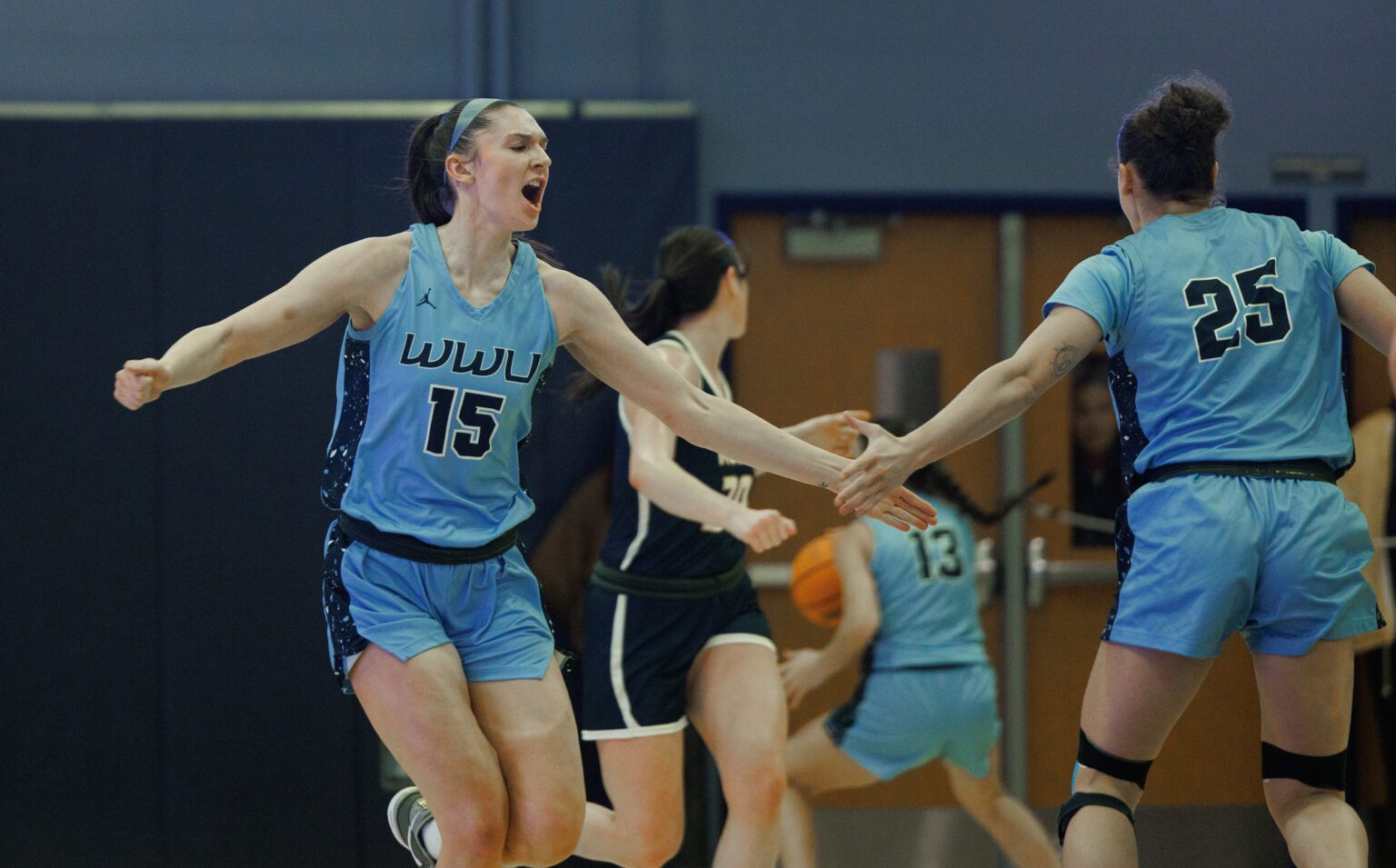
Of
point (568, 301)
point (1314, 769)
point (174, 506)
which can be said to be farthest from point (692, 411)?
point (174, 506)

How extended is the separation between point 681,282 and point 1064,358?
1454 millimetres

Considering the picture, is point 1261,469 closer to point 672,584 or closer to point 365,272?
point 672,584

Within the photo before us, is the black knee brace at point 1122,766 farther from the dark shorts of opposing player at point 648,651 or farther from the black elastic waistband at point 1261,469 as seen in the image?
the dark shorts of opposing player at point 648,651

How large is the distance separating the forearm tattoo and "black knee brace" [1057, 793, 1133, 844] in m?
0.85

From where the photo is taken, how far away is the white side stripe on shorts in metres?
3.68

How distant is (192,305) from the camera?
5.38 m

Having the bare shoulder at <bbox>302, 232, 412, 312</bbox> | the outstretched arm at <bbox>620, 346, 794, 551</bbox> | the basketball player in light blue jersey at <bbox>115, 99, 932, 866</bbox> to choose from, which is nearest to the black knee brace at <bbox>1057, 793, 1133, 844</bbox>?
the outstretched arm at <bbox>620, 346, 794, 551</bbox>

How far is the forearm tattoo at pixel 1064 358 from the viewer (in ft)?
9.33

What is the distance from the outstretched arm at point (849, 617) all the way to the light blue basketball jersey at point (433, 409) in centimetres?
155

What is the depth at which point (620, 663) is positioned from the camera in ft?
12.2

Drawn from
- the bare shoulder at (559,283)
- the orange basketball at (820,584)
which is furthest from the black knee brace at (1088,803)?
the orange basketball at (820,584)

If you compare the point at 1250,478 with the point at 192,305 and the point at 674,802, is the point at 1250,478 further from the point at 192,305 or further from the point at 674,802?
the point at 192,305

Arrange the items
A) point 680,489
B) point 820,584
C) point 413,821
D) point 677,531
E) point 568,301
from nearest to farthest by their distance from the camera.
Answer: point 568,301
point 413,821
point 680,489
point 677,531
point 820,584

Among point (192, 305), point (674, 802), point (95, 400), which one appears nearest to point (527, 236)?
point (192, 305)
